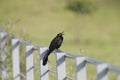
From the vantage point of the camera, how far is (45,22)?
141 ft

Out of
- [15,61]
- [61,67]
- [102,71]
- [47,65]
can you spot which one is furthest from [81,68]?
[15,61]

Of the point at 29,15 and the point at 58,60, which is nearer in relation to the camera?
the point at 58,60

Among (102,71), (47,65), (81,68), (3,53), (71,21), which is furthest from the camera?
(71,21)

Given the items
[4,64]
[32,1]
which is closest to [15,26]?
[4,64]

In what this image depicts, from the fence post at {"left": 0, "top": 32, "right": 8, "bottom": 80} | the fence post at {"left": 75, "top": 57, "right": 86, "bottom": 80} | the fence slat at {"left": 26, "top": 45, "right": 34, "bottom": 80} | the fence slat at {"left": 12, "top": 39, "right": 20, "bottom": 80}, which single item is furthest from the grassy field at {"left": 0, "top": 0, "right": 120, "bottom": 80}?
the fence post at {"left": 75, "top": 57, "right": 86, "bottom": 80}

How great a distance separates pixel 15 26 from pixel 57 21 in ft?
114

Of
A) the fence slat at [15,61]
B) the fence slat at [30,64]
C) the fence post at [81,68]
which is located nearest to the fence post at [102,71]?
the fence post at [81,68]

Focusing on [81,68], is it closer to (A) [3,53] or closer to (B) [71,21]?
(A) [3,53]

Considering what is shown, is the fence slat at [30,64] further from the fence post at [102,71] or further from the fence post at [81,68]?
the fence post at [102,71]

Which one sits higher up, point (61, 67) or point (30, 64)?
point (61, 67)

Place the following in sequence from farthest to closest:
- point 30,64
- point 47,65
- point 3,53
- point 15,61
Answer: point 3,53 < point 15,61 < point 30,64 < point 47,65

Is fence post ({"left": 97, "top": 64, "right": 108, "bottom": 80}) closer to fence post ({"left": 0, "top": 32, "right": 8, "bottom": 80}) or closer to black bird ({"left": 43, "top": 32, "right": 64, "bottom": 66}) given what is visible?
black bird ({"left": 43, "top": 32, "right": 64, "bottom": 66})

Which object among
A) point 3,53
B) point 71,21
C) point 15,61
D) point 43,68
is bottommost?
point 71,21

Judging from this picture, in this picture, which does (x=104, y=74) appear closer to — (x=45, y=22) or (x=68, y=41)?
(x=68, y=41)
